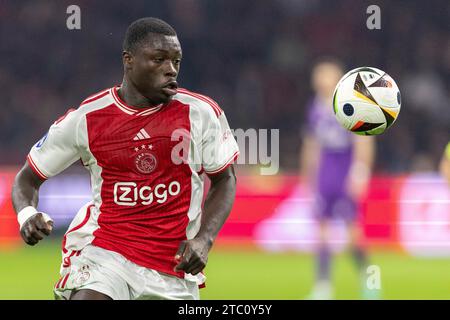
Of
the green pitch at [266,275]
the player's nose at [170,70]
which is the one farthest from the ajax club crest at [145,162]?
the green pitch at [266,275]

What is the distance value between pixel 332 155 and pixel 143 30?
18.3 ft

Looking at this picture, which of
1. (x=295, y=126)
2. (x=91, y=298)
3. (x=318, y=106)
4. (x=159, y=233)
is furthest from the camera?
(x=295, y=126)

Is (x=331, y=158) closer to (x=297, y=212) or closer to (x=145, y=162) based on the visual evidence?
(x=297, y=212)

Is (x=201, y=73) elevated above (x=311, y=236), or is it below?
above

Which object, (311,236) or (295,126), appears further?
(295,126)

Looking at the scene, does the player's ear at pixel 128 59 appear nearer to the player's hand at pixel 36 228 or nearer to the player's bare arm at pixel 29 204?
the player's bare arm at pixel 29 204

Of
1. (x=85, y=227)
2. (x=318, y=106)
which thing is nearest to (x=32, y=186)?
(x=85, y=227)

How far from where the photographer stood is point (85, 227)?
5043 millimetres

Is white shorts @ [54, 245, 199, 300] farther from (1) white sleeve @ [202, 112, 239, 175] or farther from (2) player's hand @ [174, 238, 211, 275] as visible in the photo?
(1) white sleeve @ [202, 112, 239, 175]

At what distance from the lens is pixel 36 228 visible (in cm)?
457

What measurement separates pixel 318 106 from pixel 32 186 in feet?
17.9

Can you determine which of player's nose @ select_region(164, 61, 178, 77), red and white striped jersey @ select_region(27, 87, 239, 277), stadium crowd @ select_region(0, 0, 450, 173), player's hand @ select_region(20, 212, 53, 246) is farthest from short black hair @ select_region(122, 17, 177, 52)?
stadium crowd @ select_region(0, 0, 450, 173)

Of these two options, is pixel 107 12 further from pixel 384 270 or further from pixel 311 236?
pixel 384 270

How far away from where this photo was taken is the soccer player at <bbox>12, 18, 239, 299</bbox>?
4910mm
